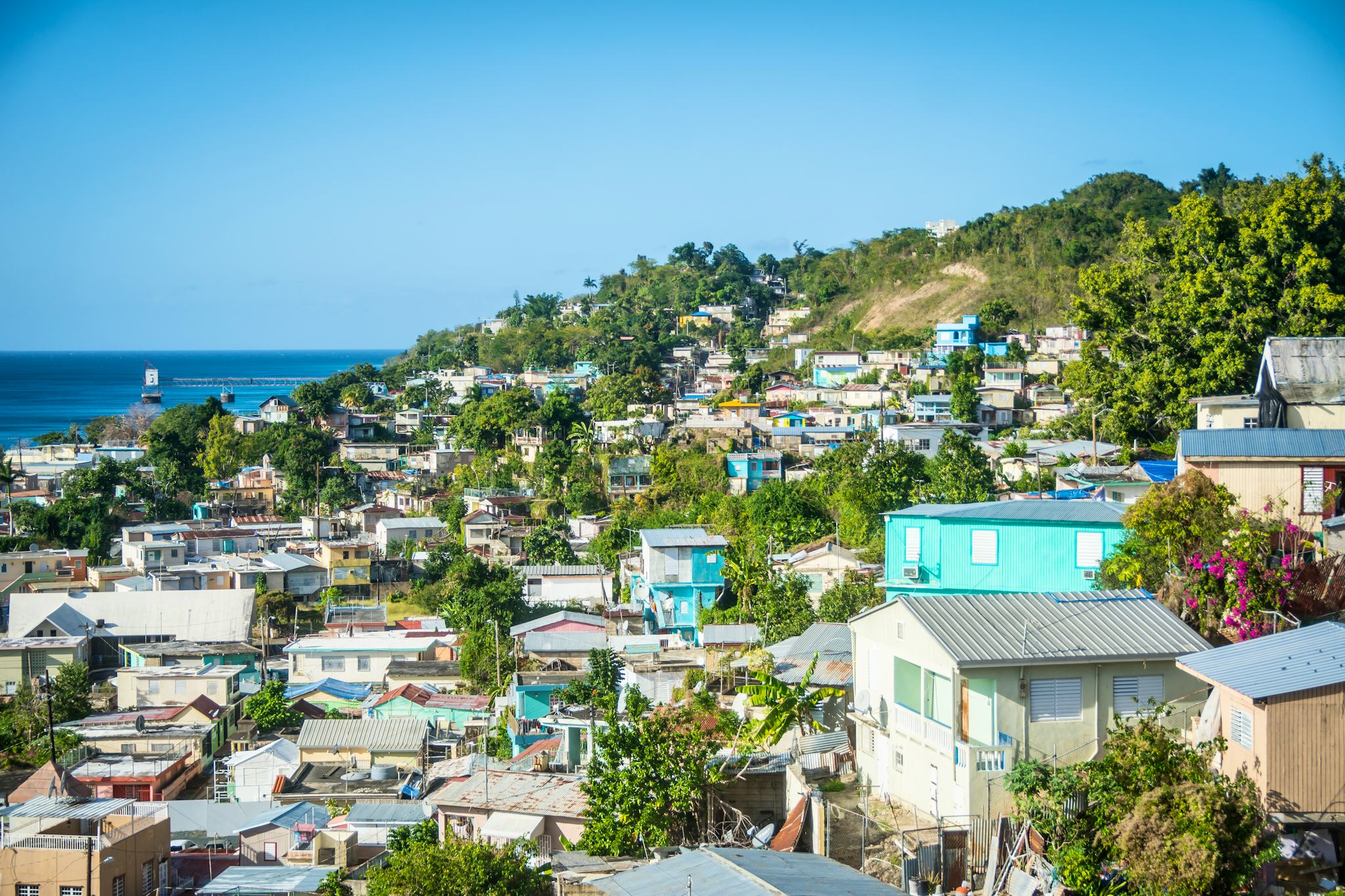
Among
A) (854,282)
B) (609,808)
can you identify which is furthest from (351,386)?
(609,808)

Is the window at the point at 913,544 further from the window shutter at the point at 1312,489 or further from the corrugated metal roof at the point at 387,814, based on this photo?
the corrugated metal roof at the point at 387,814

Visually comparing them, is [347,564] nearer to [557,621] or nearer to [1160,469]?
[557,621]

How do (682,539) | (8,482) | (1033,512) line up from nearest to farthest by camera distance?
(1033,512) → (682,539) → (8,482)

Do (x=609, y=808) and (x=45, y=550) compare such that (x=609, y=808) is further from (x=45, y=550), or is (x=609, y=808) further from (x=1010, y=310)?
(x=1010, y=310)

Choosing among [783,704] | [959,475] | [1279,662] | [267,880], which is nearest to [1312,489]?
[1279,662]


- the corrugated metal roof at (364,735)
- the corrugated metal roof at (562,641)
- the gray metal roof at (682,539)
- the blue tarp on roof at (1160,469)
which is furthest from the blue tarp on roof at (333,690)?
the blue tarp on roof at (1160,469)
